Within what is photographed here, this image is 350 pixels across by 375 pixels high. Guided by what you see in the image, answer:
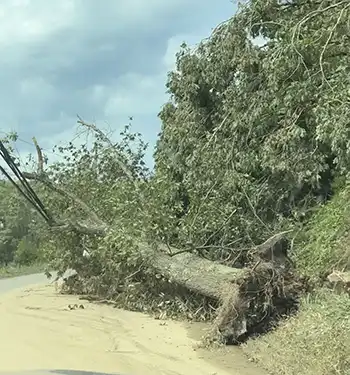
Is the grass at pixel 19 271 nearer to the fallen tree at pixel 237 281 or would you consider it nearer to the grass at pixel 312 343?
the fallen tree at pixel 237 281

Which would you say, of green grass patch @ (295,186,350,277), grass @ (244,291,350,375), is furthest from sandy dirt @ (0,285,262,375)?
green grass patch @ (295,186,350,277)

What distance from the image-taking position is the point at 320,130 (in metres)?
11.6

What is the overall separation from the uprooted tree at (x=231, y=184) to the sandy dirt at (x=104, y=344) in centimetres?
76

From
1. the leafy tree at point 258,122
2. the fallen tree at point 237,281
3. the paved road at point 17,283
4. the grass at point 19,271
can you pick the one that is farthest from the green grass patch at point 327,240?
the grass at point 19,271

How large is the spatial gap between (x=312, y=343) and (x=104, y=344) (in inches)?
158

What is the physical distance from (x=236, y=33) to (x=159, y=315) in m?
6.53

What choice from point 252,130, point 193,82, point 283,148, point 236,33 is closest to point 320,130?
point 283,148

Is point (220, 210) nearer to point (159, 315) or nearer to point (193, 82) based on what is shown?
point (159, 315)

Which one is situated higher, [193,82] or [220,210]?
[193,82]

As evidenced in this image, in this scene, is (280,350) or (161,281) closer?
(280,350)

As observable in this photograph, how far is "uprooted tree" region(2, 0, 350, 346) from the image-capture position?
1203cm

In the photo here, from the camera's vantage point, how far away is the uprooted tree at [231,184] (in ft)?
39.5

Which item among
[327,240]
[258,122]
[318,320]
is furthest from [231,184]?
[318,320]

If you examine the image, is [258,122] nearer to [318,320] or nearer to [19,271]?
[318,320]
